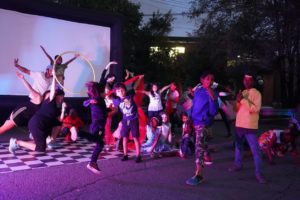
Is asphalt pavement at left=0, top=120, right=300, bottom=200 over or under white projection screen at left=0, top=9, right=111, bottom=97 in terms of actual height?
under

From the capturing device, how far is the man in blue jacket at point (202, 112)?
6.43 meters

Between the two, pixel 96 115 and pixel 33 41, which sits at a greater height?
pixel 33 41

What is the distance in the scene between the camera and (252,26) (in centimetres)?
1836

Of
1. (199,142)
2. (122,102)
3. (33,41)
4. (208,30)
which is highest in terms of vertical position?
(208,30)

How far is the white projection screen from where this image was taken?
38.6 feet

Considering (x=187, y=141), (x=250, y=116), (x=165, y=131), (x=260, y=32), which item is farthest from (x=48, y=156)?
(x=260, y=32)

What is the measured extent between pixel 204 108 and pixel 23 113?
4.24m

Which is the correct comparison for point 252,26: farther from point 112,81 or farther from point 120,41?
point 112,81

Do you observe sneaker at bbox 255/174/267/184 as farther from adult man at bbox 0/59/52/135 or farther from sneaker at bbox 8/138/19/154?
sneaker at bbox 8/138/19/154

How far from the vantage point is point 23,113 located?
28.3ft

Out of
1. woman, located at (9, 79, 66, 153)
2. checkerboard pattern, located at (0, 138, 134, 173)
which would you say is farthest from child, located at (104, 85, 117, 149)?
woman, located at (9, 79, 66, 153)

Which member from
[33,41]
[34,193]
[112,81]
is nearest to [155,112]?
[112,81]

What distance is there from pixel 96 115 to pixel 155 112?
3.77 metres

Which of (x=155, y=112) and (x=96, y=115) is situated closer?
(x=96, y=115)
